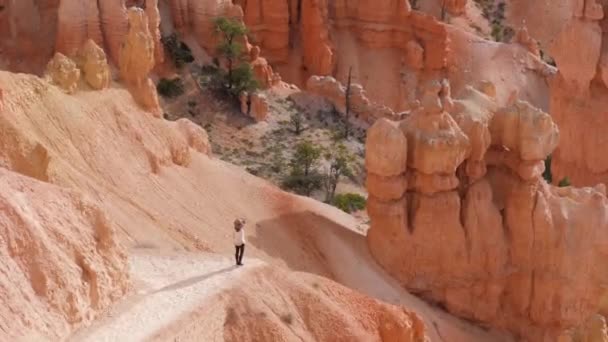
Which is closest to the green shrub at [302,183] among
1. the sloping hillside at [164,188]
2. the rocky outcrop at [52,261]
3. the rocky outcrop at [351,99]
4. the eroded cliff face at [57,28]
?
the eroded cliff face at [57,28]

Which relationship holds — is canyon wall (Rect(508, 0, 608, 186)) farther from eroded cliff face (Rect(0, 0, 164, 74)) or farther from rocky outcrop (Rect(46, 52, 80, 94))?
rocky outcrop (Rect(46, 52, 80, 94))

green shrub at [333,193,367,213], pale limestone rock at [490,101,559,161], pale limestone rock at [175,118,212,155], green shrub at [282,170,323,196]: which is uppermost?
pale limestone rock at [490,101,559,161]

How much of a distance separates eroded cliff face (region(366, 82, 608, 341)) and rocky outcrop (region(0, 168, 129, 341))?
440 inches

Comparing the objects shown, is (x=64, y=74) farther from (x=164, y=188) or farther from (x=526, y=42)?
(x=526, y=42)

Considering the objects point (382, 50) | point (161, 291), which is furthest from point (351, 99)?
point (161, 291)

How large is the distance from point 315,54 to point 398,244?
102ft

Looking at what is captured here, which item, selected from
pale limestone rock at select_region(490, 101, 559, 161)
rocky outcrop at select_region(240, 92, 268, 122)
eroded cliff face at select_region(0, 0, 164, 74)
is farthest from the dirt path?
rocky outcrop at select_region(240, 92, 268, 122)

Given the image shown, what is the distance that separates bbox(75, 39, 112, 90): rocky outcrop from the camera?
3166cm

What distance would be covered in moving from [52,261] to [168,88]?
87.0ft

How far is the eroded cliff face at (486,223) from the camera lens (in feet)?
99.2

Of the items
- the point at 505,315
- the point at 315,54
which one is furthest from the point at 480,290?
the point at 315,54

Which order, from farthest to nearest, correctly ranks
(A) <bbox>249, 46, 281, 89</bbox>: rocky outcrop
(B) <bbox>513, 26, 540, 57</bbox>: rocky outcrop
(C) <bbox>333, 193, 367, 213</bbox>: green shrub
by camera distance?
(B) <bbox>513, 26, 540, 57</bbox>: rocky outcrop → (A) <bbox>249, 46, 281, 89</bbox>: rocky outcrop → (C) <bbox>333, 193, 367, 213</bbox>: green shrub

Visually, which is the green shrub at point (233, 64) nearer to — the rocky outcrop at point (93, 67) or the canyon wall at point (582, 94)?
the canyon wall at point (582, 94)

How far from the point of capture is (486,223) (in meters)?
30.6
